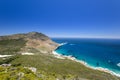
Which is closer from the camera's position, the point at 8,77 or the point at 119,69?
the point at 8,77

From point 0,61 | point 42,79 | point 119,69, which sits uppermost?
point 42,79

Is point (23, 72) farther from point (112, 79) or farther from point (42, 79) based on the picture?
point (112, 79)

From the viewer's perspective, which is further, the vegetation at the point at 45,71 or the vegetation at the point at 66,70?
the vegetation at the point at 66,70

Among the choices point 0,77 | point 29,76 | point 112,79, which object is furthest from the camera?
point 112,79

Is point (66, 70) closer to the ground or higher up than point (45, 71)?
closer to the ground

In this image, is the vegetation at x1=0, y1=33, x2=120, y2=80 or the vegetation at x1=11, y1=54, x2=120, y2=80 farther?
the vegetation at x1=11, y1=54, x2=120, y2=80

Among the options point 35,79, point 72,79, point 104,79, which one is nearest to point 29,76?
point 35,79

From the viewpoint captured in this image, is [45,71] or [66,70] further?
[66,70]

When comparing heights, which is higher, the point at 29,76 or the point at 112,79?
the point at 29,76

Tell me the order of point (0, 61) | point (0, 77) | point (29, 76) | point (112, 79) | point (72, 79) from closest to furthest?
1. point (0, 77)
2. point (29, 76)
3. point (72, 79)
4. point (112, 79)
5. point (0, 61)
